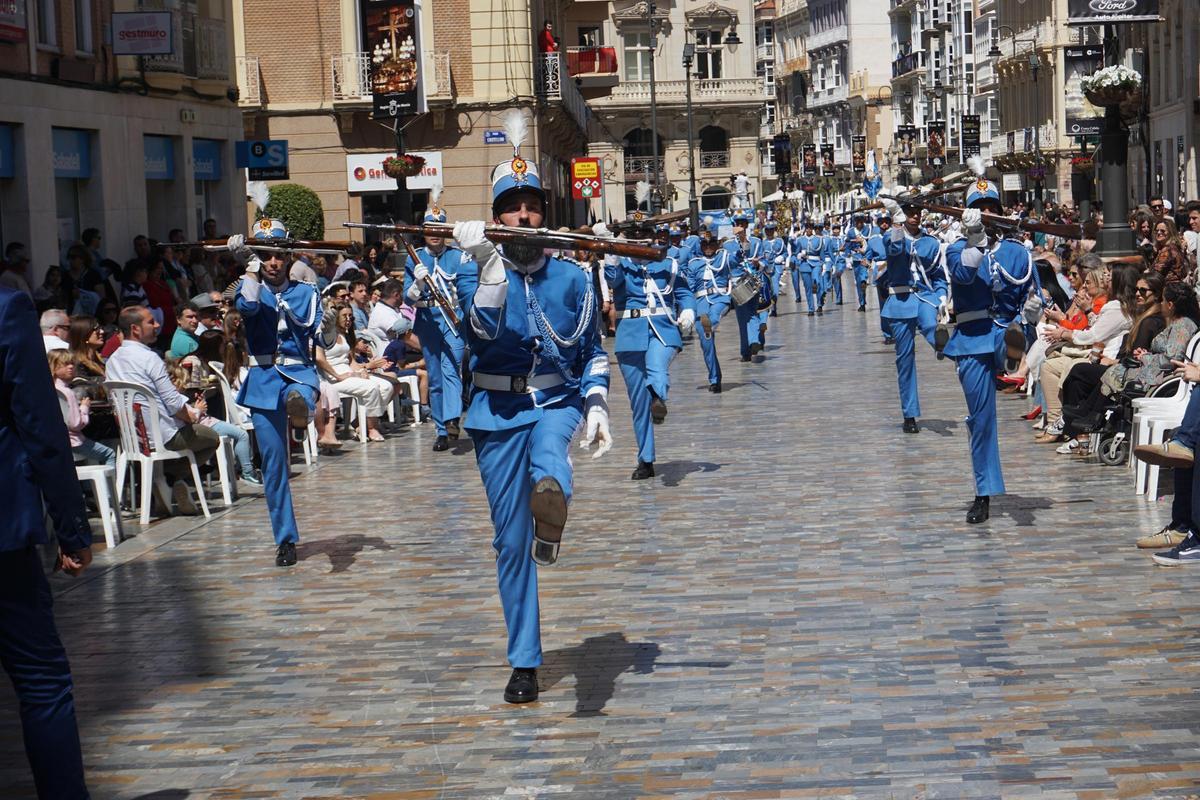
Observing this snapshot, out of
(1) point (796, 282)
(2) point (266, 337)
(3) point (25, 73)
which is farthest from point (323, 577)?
(1) point (796, 282)

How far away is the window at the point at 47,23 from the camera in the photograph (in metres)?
23.7

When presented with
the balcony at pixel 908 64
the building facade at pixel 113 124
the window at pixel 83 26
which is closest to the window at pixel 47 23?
the building facade at pixel 113 124

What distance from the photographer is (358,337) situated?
812 inches

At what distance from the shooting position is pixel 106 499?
1235cm

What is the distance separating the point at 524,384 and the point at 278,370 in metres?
4.18

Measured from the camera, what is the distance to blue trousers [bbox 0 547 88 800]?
595cm

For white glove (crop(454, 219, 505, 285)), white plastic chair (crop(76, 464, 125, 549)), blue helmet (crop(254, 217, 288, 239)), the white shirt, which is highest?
blue helmet (crop(254, 217, 288, 239))

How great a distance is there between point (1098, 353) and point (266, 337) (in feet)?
23.6

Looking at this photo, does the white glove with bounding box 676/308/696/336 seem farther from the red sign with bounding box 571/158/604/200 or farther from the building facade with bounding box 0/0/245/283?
the red sign with bounding box 571/158/604/200

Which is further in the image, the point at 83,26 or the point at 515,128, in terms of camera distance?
the point at 83,26

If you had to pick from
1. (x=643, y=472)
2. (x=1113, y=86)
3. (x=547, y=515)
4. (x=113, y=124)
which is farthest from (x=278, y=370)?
(x=1113, y=86)

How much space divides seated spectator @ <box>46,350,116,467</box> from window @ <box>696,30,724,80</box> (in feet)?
304

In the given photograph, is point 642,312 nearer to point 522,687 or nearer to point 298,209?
point 522,687

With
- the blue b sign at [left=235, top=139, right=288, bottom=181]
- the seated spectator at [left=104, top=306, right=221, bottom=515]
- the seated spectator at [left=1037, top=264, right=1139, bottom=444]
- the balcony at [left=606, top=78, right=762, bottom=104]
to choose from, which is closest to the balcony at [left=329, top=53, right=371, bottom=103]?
the blue b sign at [left=235, top=139, right=288, bottom=181]
